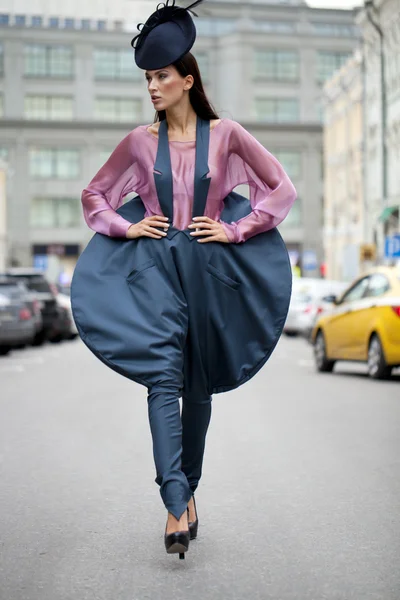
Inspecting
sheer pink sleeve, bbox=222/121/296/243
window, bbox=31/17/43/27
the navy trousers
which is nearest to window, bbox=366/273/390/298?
sheer pink sleeve, bbox=222/121/296/243

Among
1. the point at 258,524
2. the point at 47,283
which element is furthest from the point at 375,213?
the point at 258,524

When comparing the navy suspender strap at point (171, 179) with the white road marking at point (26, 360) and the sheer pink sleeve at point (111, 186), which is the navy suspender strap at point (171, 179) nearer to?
the sheer pink sleeve at point (111, 186)

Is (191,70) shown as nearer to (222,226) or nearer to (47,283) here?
(222,226)

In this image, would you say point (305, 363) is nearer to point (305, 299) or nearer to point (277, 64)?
point (305, 299)

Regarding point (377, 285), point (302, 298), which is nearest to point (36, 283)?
point (302, 298)


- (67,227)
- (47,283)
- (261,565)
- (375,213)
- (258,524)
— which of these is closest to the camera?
(261,565)

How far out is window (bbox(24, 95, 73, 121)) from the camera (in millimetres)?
86188

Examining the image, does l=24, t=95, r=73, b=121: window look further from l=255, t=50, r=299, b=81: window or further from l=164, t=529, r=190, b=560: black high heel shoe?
l=164, t=529, r=190, b=560: black high heel shoe

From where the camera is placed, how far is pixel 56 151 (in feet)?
282

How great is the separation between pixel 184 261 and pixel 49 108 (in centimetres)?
8266

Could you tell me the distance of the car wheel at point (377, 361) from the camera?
1712 cm

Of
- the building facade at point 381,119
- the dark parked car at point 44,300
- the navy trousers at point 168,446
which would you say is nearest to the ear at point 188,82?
the navy trousers at point 168,446

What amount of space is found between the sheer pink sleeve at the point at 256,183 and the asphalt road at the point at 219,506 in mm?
1337

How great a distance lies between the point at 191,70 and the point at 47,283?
28726 mm
